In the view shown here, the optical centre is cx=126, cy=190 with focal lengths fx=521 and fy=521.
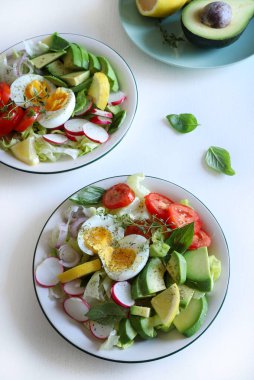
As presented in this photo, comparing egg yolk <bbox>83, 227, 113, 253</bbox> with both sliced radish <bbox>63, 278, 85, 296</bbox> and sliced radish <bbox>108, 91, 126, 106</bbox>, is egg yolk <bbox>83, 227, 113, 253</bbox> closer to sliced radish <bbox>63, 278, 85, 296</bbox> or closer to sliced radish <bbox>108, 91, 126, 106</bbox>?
sliced radish <bbox>63, 278, 85, 296</bbox>

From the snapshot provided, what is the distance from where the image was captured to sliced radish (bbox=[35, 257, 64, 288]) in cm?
129

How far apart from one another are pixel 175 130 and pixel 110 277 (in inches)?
22.4

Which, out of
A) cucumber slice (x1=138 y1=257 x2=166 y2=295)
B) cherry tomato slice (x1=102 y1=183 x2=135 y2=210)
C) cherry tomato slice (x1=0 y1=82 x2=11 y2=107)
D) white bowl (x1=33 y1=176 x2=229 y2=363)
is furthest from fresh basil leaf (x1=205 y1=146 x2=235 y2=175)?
cherry tomato slice (x1=0 y1=82 x2=11 y2=107)

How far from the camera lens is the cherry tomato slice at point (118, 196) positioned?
1.37 m

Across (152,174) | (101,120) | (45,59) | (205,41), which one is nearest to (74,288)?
(152,174)

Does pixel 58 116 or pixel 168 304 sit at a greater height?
pixel 58 116

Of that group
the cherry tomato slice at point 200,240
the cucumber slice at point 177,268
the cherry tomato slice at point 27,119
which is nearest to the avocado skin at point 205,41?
the cherry tomato slice at point 27,119

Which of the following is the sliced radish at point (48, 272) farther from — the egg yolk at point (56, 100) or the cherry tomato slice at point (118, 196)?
the egg yolk at point (56, 100)

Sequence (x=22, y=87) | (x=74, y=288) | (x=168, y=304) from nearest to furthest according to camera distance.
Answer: (x=168, y=304) < (x=74, y=288) < (x=22, y=87)

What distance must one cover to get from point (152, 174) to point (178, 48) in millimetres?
510

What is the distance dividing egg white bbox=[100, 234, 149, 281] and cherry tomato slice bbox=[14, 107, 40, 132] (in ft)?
1.67

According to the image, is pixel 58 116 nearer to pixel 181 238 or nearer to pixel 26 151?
pixel 26 151

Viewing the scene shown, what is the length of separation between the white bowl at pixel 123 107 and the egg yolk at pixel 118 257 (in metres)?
0.31

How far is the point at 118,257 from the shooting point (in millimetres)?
1287
